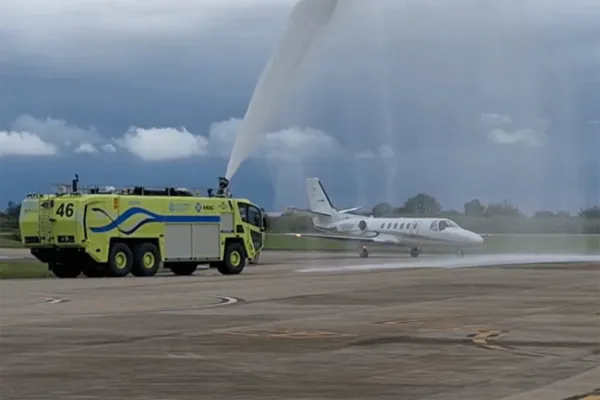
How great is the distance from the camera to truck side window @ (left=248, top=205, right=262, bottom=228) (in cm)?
5119

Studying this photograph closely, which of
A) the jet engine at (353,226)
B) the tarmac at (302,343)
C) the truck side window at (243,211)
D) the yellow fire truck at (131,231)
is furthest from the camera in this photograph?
the jet engine at (353,226)

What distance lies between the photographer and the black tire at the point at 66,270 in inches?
1837

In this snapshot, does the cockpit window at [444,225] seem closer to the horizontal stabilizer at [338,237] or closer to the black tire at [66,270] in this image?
the horizontal stabilizer at [338,237]

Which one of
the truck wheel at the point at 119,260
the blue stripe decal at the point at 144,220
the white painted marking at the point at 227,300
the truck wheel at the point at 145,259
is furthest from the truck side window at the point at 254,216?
the white painted marking at the point at 227,300

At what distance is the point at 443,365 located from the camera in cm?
1576

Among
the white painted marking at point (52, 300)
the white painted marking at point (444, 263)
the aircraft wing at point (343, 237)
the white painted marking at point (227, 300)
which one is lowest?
the white painted marking at point (227, 300)

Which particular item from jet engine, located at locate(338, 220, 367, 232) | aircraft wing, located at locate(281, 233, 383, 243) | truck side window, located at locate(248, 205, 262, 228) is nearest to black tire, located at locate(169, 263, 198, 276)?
truck side window, located at locate(248, 205, 262, 228)

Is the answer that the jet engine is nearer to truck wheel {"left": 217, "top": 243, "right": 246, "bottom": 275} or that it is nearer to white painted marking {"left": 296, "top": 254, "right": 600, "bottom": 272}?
white painted marking {"left": 296, "top": 254, "right": 600, "bottom": 272}

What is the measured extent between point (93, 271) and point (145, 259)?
2220mm

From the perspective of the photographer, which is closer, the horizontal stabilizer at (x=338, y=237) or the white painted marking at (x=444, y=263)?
the white painted marking at (x=444, y=263)

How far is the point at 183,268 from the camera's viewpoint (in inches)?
1987

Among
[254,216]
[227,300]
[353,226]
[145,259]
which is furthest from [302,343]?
[353,226]

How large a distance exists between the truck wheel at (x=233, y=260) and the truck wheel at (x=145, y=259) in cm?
352

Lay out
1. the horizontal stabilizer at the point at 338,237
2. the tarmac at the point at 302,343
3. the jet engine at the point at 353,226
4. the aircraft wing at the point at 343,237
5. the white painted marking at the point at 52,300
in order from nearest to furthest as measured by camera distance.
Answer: the tarmac at the point at 302,343
the white painted marking at the point at 52,300
the aircraft wing at the point at 343,237
the horizontal stabilizer at the point at 338,237
the jet engine at the point at 353,226
